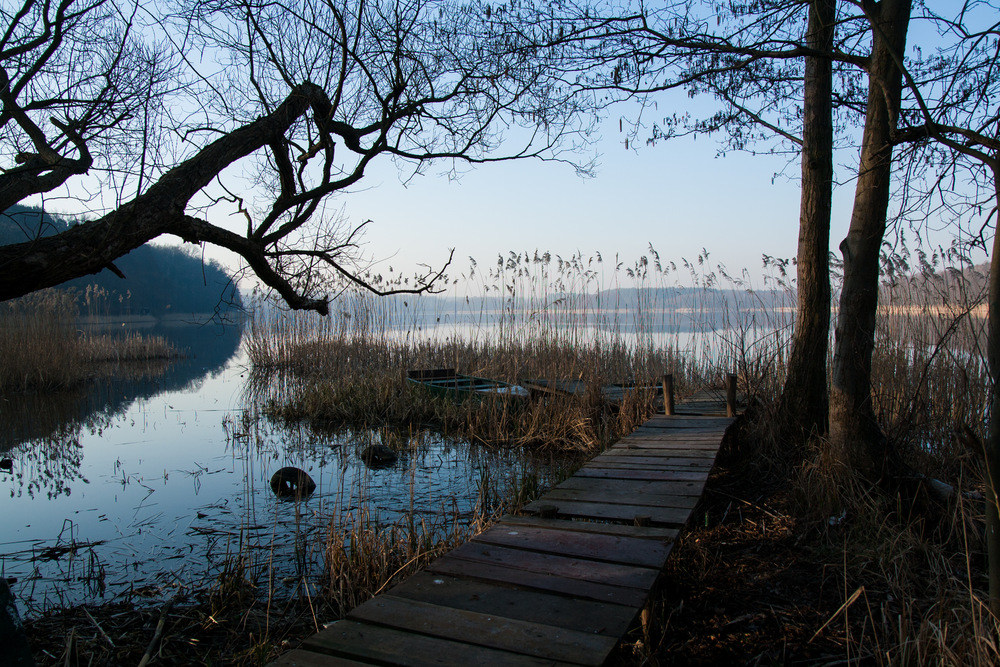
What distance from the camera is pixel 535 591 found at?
6.05 ft

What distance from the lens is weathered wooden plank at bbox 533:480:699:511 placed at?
106 inches

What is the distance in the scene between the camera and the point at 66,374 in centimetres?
1076

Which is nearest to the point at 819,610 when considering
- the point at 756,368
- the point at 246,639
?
the point at 246,639

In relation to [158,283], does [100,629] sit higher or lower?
lower

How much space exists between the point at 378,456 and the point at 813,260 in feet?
12.5

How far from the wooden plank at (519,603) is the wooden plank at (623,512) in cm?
78

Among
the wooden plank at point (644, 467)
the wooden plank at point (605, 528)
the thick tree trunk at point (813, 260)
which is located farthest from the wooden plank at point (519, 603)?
the thick tree trunk at point (813, 260)

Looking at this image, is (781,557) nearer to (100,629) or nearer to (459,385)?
(100,629)

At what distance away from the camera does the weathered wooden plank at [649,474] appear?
3.11m

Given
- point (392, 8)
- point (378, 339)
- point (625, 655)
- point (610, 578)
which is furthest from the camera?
point (378, 339)

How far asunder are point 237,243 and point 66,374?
9560 mm

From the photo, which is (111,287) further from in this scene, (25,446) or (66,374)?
(25,446)

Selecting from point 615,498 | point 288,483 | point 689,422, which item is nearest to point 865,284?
point 615,498

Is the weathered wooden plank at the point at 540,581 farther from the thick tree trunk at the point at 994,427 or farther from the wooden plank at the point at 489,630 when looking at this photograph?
the thick tree trunk at the point at 994,427
